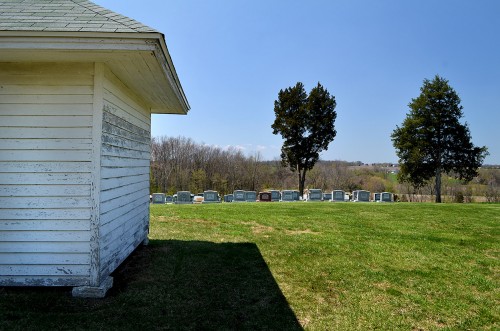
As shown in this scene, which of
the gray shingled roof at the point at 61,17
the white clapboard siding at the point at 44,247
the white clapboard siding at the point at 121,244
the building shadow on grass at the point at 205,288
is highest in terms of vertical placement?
the gray shingled roof at the point at 61,17

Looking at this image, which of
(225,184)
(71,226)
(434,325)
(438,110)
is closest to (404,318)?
(434,325)

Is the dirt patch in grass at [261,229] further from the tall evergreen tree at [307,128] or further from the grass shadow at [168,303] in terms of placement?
the tall evergreen tree at [307,128]

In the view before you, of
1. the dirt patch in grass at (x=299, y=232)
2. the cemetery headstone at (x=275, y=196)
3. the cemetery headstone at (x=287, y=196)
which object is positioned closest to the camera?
the dirt patch in grass at (x=299, y=232)

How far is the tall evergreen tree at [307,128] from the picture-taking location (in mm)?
29000

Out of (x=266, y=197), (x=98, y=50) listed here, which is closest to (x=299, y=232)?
(x=98, y=50)

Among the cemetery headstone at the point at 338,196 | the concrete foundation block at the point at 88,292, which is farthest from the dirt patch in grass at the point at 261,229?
the cemetery headstone at the point at 338,196

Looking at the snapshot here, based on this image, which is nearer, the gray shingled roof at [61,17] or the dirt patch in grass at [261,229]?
the gray shingled roof at [61,17]

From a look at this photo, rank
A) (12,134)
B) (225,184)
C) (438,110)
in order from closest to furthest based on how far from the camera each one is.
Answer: (12,134), (438,110), (225,184)

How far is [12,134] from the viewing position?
3.86m

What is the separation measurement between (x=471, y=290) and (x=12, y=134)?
676cm

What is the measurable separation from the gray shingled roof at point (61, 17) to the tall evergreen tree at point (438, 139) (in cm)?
2456

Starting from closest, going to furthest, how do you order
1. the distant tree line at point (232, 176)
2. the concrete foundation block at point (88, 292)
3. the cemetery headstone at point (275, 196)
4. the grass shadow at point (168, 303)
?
the grass shadow at point (168, 303) < the concrete foundation block at point (88, 292) < the cemetery headstone at point (275, 196) < the distant tree line at point (232, 176)

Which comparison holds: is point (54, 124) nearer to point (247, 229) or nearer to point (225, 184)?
point (247, 229)

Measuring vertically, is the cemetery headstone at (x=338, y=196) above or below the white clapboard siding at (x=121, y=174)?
below
